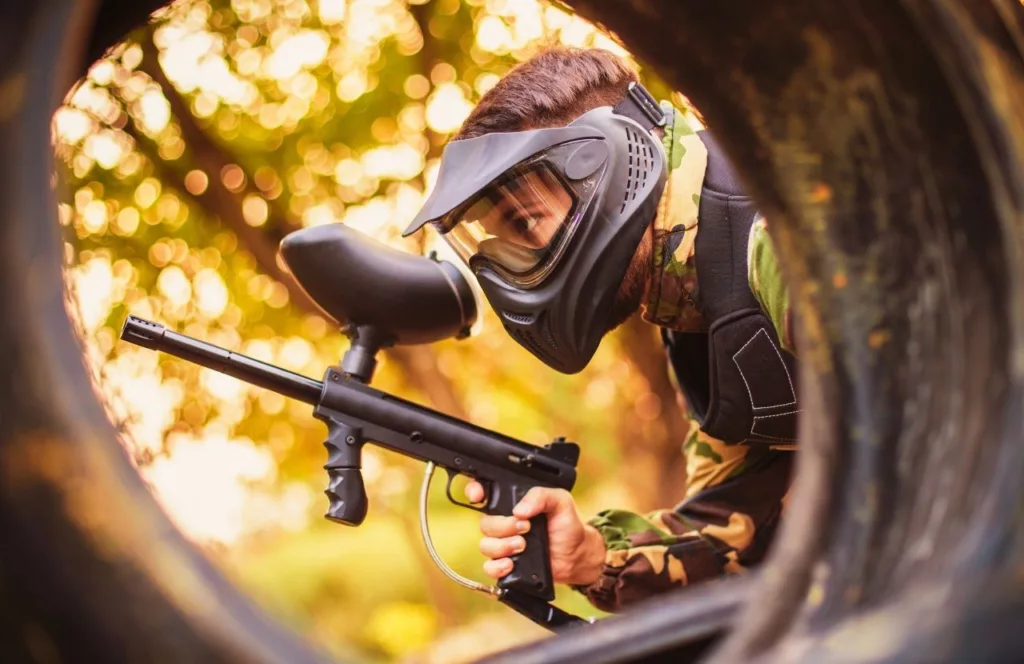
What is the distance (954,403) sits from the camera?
2.07ft

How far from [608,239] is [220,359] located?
90 cm

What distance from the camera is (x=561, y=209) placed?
6.15 feet

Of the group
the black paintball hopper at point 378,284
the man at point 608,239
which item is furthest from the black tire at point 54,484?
the black paintball hopper at point 378,284

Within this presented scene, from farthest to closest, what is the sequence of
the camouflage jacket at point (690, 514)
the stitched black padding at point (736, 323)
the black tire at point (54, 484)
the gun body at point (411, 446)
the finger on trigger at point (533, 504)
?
the finger on trigger at point (533, 504) < the gun body at point (411, 446) < the camouflage jacket at point (690, 514) < the stitched black padding at point (736, 323) < the black tire at point (54, 484)

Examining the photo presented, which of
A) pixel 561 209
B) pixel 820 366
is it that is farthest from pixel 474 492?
pixel 820 366

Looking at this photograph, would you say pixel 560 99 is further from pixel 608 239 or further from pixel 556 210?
pixel 608 239

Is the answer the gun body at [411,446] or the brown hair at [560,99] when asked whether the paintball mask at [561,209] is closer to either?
the brown hair at [560,99]

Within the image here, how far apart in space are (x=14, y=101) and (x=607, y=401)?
5.70m

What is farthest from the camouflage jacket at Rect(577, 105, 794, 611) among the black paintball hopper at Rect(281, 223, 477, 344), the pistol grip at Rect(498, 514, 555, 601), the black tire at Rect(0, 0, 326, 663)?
the black tire at Rect(0, 0, 326, 663)

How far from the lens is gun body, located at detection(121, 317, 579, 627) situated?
2090 millimetres

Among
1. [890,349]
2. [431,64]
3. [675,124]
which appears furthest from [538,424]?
[890,349]

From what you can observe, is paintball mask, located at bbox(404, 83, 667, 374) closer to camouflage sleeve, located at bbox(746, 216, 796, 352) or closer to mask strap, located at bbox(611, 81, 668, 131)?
mask strap, located at bbox(611, 81, 668, 131)

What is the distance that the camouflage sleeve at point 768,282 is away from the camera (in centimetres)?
149

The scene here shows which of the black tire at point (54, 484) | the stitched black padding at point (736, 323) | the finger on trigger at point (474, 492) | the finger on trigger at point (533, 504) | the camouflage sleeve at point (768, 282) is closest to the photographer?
the black tire at point (54, 484)
